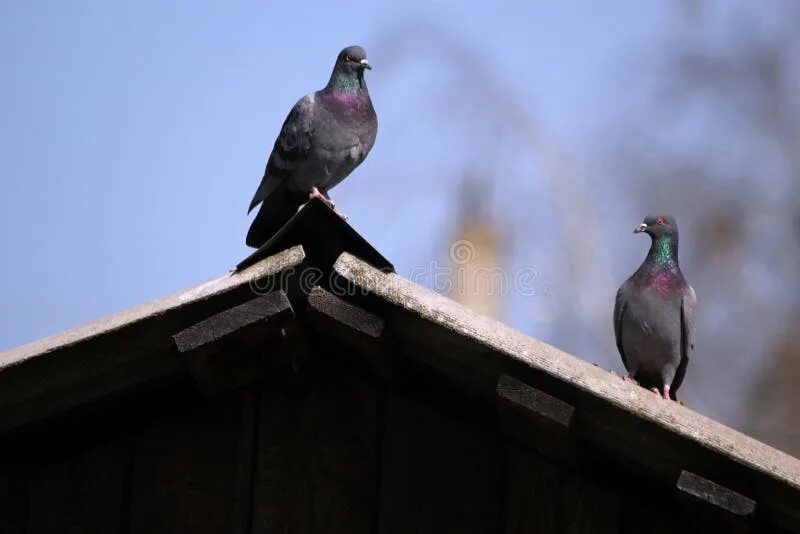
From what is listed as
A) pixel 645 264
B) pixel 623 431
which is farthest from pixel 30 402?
pixel 645 264

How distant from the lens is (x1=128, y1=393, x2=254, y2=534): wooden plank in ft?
11.2

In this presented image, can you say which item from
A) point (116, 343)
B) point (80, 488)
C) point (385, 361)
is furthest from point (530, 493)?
point (80, 488)

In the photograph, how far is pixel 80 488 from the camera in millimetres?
3494

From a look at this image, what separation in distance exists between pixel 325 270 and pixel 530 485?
810mm

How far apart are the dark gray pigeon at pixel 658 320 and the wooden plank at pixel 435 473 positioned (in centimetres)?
277

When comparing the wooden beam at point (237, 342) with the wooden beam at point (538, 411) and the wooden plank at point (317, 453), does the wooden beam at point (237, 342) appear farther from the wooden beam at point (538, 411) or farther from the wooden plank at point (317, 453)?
the wooden beam at point (538, 411)

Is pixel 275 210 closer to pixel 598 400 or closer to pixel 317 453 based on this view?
pixel 317 453

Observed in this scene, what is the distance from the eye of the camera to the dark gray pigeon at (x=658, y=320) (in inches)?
236

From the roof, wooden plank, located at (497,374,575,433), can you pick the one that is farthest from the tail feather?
wooden plank, located at (497,374,575,433)

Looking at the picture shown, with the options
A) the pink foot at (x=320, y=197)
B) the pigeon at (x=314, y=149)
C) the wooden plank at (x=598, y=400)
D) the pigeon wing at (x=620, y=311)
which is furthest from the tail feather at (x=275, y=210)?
the wooden plank at (x=598, y=400)

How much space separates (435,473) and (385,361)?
0.35 meters

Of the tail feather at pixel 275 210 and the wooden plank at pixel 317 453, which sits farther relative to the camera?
the tail feather at pixel 275 210

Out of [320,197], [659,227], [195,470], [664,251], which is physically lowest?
[195,470]

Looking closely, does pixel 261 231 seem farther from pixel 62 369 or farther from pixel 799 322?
pixel 799 322
